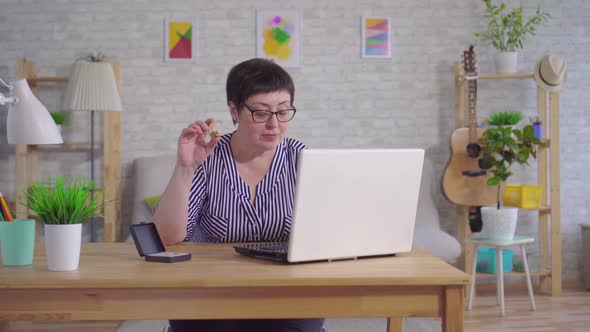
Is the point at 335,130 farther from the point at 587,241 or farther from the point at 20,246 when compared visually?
the point at 20,246

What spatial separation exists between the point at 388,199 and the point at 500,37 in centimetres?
304

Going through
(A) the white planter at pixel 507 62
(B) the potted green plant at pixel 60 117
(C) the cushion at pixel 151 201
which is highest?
(A) the white planter at pixel 507 62

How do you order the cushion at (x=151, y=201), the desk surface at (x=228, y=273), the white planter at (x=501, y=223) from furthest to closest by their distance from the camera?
1. the cushion at (x=151, y=201)
2. the white planter at (x=501, y=223)
3. the desk surface at (x=228, y=273)

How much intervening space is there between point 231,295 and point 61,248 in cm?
39

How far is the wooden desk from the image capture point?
126cm

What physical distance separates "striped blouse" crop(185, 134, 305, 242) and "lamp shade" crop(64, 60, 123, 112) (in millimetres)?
2090

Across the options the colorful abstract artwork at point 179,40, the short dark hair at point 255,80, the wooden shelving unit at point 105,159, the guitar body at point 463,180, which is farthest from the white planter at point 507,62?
the short dark hair at point 255,80

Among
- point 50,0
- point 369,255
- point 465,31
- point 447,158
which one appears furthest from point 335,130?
point 369,255

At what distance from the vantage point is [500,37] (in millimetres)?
4168

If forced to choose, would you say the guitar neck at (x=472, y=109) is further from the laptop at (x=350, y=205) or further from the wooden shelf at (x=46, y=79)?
the laptop at (x=350, y=205)

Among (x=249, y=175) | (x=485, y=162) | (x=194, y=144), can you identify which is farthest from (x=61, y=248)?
(x=485, y=162)

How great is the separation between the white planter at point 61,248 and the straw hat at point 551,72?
11.1 feet

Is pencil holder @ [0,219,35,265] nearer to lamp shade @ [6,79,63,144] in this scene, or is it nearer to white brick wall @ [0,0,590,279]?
lamp shade @ [6,79,63,144]

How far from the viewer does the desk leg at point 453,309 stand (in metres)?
1.28
